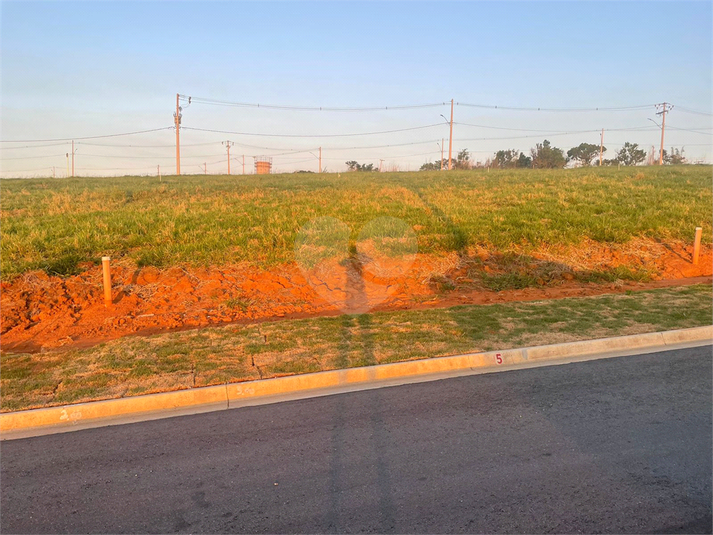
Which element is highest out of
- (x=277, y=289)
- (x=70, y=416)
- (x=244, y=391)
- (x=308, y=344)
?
(x=277, y=289)

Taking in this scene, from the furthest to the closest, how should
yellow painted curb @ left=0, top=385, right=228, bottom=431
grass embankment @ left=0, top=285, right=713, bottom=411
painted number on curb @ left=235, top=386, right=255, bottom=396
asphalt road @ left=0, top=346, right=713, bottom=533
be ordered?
grass embankment @ left=0, top=285, right=713, bottom=411
painted number on curb @ left=235, top=386, right=255, bottom=396
yellow painted curb @ left=0, top=385, right=228, bottom=431
asphalt road @ left=0, top=346, right=713, bottom=533

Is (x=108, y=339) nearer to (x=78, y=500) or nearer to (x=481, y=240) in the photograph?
(x=78, y=500)

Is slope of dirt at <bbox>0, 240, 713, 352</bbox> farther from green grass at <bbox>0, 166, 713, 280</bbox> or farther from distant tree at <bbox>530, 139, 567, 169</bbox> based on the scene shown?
distant tree at <bbox>530, 139, 567, 169</bbox>

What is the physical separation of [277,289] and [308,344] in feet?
12.9

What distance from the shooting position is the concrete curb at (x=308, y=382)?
5.71 m

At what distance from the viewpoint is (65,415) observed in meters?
5.72

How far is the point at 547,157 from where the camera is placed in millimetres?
70688

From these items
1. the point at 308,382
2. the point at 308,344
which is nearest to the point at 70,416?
the point at 308,382

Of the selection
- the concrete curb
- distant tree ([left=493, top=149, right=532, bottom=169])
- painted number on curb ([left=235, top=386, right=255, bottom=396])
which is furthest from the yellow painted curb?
distant tree ([left=493, top=149, right=532, bottom=169])

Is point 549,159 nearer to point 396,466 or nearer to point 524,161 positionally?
point 524,161

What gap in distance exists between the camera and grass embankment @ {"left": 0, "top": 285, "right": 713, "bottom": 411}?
6543mm

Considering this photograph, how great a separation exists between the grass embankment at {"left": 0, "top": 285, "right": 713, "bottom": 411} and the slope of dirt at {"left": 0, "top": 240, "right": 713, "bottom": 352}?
47.3 inches

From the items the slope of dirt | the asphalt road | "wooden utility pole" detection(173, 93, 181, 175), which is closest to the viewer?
the asphalt road

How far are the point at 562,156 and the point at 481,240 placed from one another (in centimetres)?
6216
